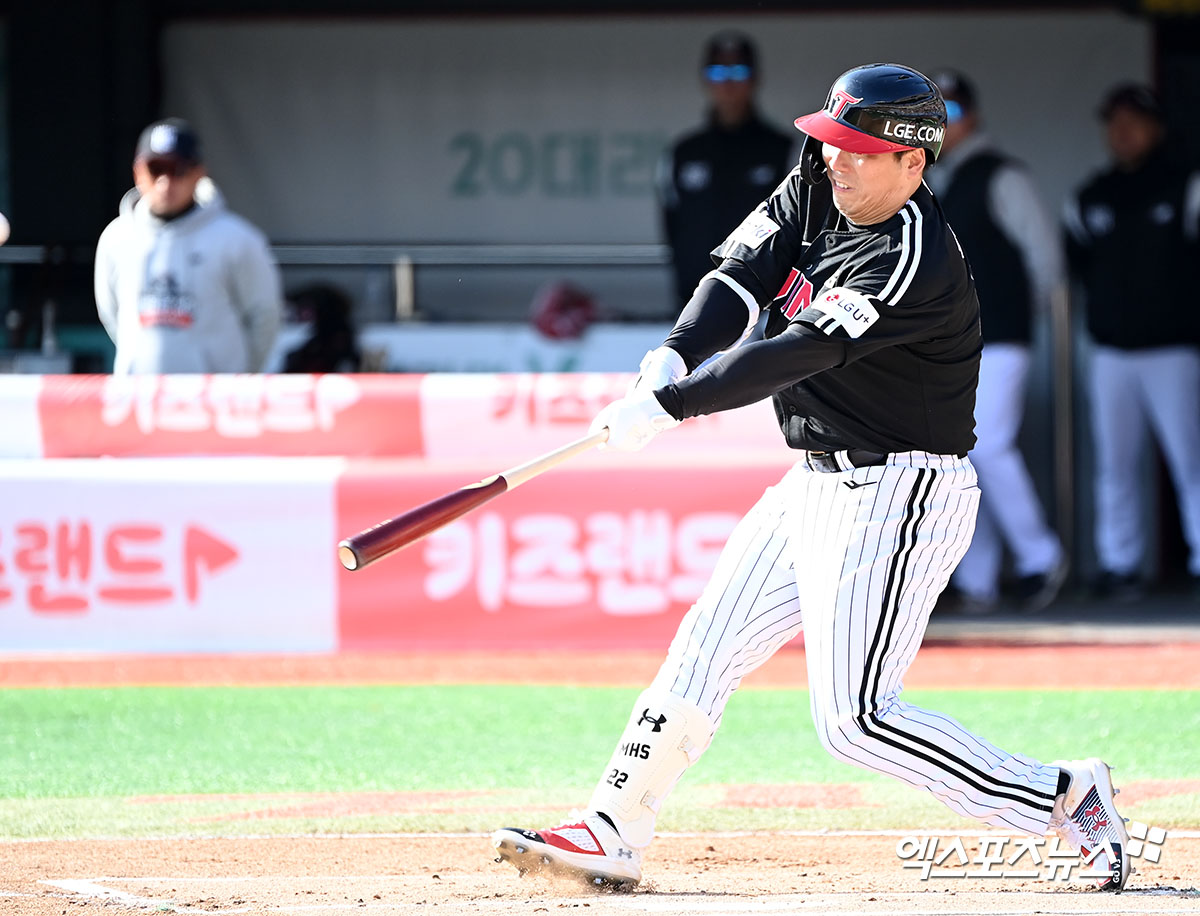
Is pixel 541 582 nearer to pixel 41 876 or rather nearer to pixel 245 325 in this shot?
pixel 245 325

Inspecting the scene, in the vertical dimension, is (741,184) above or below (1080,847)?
above

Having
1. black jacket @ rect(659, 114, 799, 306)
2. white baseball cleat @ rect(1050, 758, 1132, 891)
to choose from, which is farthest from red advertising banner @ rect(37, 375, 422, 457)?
white baseball cleat @ rect(1050, 758, 1132, 891)

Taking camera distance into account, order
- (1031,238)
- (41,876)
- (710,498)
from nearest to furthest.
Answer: (41,876) < (710,498) < (1031,238)

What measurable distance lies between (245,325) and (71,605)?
4.45 ft

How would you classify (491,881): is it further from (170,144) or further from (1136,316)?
(1136,316)

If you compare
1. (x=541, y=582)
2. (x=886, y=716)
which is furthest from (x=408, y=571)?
(x=886, y=716)

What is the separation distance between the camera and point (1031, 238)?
847 cm

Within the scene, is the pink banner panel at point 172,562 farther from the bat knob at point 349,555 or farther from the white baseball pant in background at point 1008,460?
the bat knob at point 349,555

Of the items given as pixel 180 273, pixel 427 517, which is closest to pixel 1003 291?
pixel 180 273

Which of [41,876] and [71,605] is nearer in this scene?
[41,876]

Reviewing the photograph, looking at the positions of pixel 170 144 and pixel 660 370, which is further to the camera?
pixel 170 144

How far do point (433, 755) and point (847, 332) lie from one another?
8.44ft

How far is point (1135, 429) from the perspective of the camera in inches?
345

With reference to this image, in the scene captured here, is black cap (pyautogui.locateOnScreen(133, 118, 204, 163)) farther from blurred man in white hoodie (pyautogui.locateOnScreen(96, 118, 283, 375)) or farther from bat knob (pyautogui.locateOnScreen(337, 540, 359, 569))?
bat knob (pyautogui.locateOnScreen(337, 540, 359, 569))
